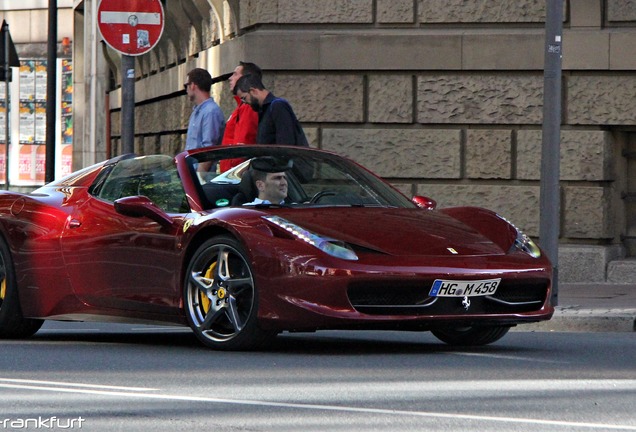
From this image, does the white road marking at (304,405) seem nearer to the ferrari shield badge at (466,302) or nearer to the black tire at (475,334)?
the ferrari shield badge at (466,302)

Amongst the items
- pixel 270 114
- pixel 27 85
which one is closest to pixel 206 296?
pixel 270 114

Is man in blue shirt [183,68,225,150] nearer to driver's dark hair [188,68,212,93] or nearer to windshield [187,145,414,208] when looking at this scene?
driver's dark hair [188,68,212,93]

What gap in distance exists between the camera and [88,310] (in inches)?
376

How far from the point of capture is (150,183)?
948 centimetres

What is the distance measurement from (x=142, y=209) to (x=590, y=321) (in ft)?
12.2

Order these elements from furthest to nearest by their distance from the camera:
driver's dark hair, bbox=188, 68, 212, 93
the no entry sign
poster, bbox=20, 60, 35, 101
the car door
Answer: poster, bbox=20, 60, 35, 101, the no entry sign, driver's dark hair, bbox=188, 68, 212, 93, the car door

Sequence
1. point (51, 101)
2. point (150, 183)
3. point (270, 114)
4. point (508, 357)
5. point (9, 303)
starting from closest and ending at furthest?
point (508, 357)
point (150, 183)
point (9, 303)
point (270, 114)
point (51, 101)

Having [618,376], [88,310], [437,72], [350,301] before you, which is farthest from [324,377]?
[437,72]

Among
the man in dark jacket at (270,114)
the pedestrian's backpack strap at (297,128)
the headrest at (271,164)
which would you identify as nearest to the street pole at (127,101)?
the man in dark jacket at (270,114)

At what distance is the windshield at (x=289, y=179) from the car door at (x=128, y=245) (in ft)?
0.67

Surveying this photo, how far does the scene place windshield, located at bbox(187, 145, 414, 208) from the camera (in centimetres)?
904

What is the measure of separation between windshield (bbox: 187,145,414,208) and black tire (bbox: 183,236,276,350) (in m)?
0.42

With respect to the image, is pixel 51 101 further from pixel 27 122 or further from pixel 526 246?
pixel 27 122

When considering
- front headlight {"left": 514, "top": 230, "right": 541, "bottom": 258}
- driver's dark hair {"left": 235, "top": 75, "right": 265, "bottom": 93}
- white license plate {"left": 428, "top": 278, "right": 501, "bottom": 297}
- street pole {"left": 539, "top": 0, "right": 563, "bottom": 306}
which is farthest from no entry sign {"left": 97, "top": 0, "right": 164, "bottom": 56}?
white license plate {"left": 428, "top": 278, "right": 501, "bottom": 297}
